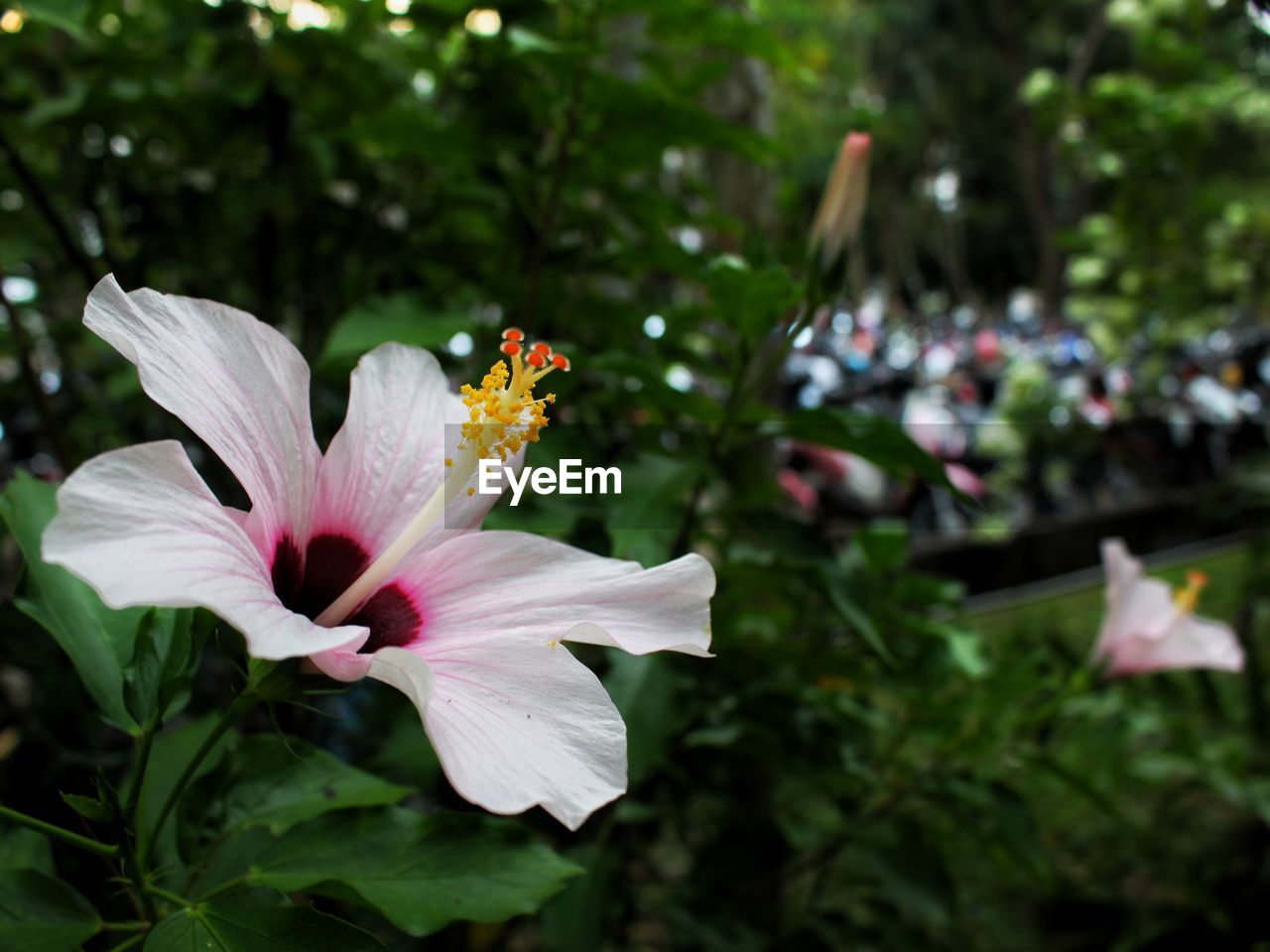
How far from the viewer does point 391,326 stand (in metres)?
1.09

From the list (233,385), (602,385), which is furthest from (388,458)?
(602,385)

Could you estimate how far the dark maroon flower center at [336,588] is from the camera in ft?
2.04

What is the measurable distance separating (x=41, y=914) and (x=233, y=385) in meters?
0.34

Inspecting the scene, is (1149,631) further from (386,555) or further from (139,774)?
(139,774)

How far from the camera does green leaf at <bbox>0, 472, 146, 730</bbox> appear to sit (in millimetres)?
657

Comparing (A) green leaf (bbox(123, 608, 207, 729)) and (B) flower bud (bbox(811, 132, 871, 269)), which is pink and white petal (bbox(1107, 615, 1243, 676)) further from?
(A) green leaf (bbox(123, 608, 207, 729))

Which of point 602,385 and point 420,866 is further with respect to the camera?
point 602,385

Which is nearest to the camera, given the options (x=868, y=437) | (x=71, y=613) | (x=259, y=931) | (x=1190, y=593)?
(x=259, y=931)

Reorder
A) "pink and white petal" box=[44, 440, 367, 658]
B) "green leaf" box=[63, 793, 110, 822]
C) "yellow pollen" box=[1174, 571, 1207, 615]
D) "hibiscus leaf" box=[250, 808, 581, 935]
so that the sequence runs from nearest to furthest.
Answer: "pink and white petal" box=[44, 440, 367, 658] < "green leaf" box=[63, 793, 110, 822] < "hibiscus leaf" box=[250, 808, 581, 935] < "yellow pollen" box=[1174, 571, 1207, 615]

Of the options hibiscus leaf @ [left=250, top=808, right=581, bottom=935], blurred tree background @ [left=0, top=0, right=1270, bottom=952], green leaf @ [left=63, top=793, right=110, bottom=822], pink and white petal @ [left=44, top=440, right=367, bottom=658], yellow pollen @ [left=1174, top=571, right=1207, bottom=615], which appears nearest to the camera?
pink and white petal @ [left=44, top=440, right=367, bottom=658]

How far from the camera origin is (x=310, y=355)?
5.16ft

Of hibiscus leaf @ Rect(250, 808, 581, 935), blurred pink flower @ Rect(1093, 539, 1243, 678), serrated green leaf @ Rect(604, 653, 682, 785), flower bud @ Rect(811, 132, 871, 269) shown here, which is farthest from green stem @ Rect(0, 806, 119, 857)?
blurred pink flower @ Rect(1093, 539, 1243, 678)

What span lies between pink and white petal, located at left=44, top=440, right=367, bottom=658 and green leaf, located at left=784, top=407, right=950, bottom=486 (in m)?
0.54

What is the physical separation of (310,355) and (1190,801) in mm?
2967
